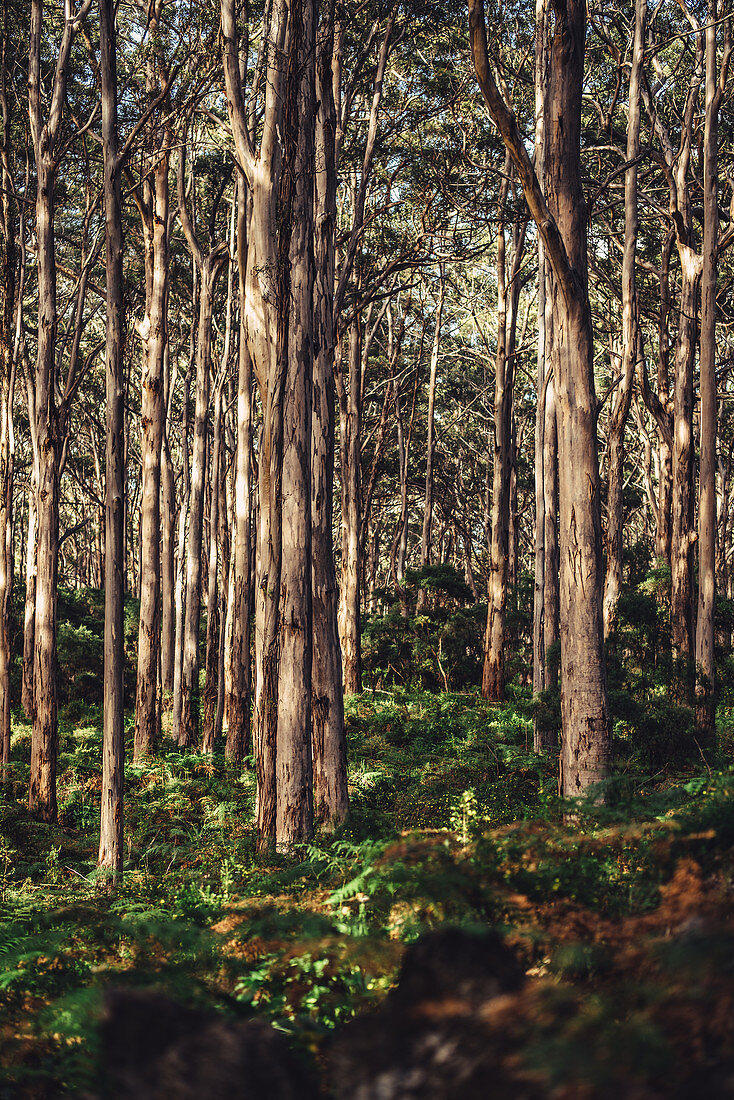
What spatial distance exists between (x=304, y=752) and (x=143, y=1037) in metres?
4.93

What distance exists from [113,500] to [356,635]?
9.98 metres

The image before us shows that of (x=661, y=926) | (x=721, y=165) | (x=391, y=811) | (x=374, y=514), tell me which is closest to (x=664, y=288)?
(x=721, y=165)

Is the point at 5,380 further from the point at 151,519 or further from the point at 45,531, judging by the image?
the point at 45,531

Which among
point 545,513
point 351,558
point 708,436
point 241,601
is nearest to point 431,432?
point 351,558

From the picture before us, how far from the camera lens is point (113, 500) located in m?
8.17

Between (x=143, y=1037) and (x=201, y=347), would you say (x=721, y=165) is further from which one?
(x=143, y=1037)

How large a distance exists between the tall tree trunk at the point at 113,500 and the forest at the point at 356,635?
1.5 inches

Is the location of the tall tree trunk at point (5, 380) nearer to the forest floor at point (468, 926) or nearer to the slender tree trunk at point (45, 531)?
the slender tree trunk at point (45, 531)

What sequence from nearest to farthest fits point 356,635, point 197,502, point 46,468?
point 46,468 → point 197,502 → point 356,635

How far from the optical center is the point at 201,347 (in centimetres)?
1622

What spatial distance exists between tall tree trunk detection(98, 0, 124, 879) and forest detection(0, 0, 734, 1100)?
39mm

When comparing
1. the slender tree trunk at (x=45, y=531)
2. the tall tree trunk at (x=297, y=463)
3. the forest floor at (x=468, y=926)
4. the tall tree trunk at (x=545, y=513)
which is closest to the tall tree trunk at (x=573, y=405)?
the forest floor at (x=468, y=926)

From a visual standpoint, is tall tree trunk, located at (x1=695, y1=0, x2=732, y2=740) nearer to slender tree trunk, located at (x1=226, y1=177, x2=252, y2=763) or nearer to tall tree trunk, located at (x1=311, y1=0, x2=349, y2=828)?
tall tree trunk, located at (x1=311, y1=0, x2=349, y2=828)

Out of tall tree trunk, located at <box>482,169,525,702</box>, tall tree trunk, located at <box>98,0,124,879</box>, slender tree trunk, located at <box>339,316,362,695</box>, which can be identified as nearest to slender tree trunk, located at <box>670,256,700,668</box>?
tall tree trunk, located at <box>482,169,525,702</box>
